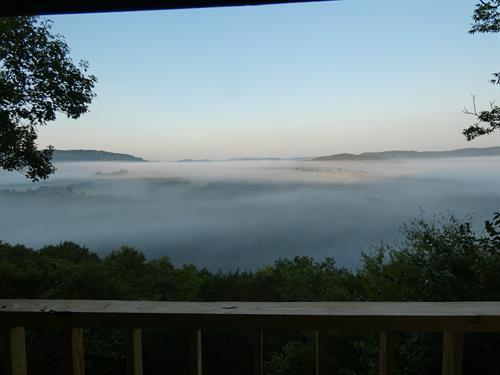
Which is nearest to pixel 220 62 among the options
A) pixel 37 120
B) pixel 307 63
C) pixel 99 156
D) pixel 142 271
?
pixel 307 63

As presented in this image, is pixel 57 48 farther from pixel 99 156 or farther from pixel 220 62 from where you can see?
pixel 220 62

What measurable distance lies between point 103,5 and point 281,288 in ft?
8.03

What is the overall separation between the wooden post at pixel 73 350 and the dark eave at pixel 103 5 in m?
1.03

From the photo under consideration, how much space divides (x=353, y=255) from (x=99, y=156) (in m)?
3.09

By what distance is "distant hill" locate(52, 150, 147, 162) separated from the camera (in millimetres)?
3353

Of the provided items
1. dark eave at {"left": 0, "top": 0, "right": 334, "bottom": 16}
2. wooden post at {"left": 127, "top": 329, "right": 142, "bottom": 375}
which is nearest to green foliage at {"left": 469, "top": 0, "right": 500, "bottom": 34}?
dark eave at {"left": 0, "top": 0, "right": 334, "bottom": 16}

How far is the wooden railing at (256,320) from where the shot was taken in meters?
0.98

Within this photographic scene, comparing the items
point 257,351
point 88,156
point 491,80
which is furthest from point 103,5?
point 88,156

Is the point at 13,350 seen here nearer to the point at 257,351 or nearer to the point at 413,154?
the point at 257,351

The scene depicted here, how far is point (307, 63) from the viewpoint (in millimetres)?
3900

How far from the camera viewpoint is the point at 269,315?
1.00 metres

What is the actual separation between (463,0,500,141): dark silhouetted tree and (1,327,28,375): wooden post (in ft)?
10.2

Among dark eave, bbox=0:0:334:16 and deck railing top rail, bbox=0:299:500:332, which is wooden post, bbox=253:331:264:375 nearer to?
deck railing top rail, bbox=0:299:500:332

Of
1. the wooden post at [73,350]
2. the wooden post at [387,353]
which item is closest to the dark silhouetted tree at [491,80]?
the wooden post at [387,353]
